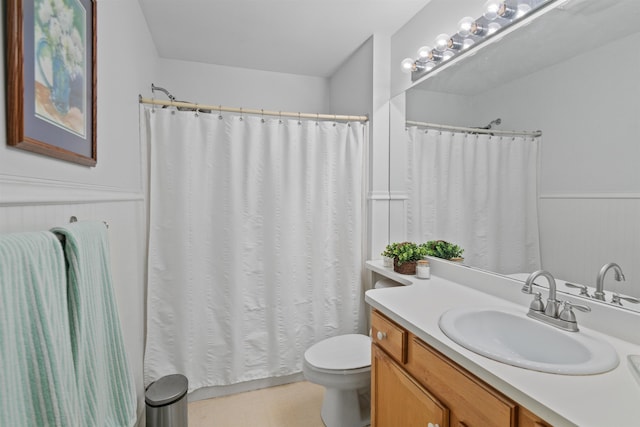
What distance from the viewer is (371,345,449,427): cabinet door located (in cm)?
99

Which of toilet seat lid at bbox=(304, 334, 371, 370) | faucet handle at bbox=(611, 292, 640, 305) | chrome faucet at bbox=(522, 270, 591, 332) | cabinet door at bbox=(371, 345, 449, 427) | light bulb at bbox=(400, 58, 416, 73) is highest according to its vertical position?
light bulb at bbox=(400, 58, 416, 73)

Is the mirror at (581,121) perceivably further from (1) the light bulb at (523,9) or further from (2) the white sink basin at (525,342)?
(2) the white sink basin at (525,342)

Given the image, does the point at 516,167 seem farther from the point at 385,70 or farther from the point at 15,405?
the point at 15,405

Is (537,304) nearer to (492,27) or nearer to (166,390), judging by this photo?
(492,27)

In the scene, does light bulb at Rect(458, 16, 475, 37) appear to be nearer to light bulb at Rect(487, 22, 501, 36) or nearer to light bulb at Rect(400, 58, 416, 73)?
light bulb at Rect(487, 22, 501, 36)

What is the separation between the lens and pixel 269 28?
2037 millimetres

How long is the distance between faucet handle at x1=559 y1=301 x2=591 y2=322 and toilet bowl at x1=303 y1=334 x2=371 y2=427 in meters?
0.95

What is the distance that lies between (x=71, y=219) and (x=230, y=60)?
201 centimetres

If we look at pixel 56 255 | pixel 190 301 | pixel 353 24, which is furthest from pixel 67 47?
pixel 353 24

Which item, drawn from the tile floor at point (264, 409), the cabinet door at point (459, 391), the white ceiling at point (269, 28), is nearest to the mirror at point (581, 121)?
the cabinet door at point (459, 391)

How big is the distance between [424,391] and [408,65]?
178cm

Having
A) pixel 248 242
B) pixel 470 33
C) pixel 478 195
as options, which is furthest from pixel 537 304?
pixel 248 242

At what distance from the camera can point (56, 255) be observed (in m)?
0.63

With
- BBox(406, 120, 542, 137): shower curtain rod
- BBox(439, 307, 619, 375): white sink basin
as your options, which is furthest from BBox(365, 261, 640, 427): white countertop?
BBox(406, 120, 542, 137): shower curtain rod
